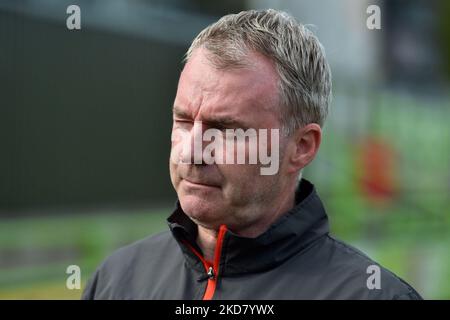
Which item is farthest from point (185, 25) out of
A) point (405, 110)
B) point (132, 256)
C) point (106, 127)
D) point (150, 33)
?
point (132, 256)

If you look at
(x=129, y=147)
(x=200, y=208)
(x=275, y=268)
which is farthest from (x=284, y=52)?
(x=129, y=147)

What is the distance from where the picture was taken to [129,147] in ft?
24.9

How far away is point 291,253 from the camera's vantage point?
2152 millimetres

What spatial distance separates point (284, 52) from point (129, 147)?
5.54 metres

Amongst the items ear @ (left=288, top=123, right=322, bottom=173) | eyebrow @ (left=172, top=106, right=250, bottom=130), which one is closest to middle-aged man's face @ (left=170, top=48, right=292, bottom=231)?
eyebrow @ (left=172, top=106, right=250, bottom=130)

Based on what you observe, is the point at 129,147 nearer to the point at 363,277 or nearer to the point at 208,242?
the point at 208,242

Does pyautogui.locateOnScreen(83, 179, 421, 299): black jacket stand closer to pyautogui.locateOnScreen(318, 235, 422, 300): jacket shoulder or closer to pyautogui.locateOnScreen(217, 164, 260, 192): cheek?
pyautogui.locateOnScreen(318, 235, 422, 300): jacket shoulder

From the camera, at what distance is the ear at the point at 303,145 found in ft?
7.39

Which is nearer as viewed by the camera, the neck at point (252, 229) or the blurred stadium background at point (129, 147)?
the neck at point (252, 229)

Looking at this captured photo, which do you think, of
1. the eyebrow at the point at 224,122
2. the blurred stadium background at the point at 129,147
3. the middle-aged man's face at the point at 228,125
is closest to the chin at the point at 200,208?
the middle-aged man's face at the point at 228,125

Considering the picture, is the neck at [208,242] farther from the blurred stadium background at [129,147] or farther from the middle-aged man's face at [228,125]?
the blurred stadium background at [129,147]

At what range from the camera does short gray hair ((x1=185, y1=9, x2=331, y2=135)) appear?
215 centimetres
